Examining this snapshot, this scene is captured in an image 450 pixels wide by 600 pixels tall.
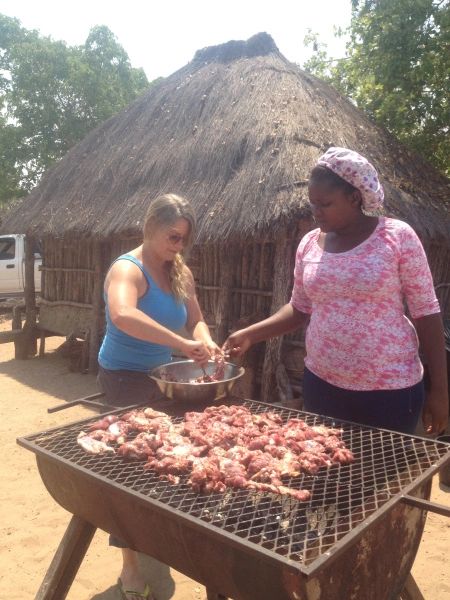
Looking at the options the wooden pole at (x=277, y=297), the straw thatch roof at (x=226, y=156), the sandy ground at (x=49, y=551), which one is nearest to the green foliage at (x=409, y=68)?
the straw thatch roof at (x=226, y=156)

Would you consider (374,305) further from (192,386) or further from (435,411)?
(192,386)

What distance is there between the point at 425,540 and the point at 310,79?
275 inches

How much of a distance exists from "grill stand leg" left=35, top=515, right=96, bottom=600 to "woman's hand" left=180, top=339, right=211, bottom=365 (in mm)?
925

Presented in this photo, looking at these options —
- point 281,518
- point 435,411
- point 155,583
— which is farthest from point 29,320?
point 281,518

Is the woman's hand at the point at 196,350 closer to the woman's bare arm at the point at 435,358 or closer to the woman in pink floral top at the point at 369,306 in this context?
the woman in pink floral top at the point at 369,306

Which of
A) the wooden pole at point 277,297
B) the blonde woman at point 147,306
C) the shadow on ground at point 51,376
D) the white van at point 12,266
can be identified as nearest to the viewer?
the blonde woman at point 147,306

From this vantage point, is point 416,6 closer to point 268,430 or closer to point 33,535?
point 268,430

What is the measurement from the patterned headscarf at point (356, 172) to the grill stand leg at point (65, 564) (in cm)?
202

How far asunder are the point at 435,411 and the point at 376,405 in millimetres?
283

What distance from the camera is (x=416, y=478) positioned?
191 cm

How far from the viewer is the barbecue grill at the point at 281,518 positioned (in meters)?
1.60

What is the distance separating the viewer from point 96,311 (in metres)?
8.94

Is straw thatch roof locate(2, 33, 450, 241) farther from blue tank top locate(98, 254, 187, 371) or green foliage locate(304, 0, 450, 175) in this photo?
blue tank top locate(98, 254, 187, 371)

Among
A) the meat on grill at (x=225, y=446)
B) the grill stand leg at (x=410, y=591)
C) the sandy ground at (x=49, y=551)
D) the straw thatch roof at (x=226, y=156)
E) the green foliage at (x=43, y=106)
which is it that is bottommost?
the sandy ground at (x=49, y=551)
